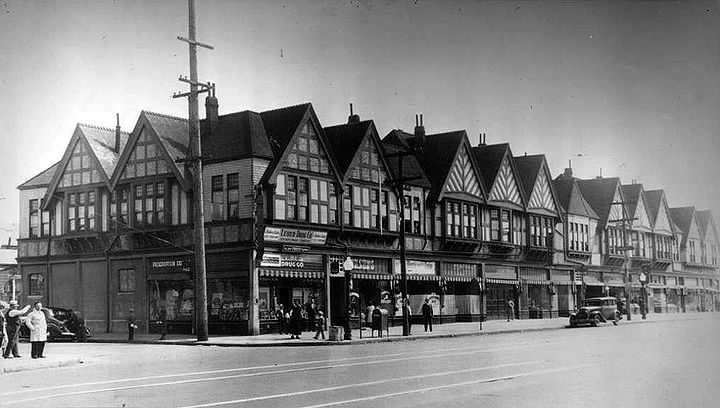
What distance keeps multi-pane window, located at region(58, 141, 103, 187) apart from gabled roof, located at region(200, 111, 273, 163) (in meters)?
7.42

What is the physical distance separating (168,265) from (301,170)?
8.27m

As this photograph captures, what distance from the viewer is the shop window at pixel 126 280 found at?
4434cm

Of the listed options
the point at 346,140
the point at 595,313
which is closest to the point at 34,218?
the point at 346,140

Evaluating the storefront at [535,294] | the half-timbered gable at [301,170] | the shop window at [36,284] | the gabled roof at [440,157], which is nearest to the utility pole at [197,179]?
the half-timbered gable at [301,170]

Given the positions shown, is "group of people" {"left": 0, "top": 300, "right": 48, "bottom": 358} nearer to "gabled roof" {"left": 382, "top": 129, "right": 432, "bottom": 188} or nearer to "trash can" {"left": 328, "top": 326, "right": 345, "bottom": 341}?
"trash can" {"left": 328, "top": 326, "right": 345, "bottom": 341}

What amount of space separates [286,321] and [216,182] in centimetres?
755

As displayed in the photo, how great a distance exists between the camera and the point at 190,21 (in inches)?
1265

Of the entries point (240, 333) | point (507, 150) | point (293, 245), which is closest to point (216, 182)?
point (293, 245)

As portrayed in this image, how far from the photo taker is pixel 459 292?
53.2 m

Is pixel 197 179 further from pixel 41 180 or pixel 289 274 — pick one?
pixel 41 180

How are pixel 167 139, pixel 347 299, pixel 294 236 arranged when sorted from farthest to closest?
pixel 167 139 < pixel 294 236 < pixel 347 299

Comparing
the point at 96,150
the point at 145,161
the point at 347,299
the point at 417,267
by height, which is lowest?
the point at 347,299

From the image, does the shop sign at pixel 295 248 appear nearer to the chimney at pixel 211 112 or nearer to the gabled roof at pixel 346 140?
the gabled roof at pixel 346 140

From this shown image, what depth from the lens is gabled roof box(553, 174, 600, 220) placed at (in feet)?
216
